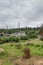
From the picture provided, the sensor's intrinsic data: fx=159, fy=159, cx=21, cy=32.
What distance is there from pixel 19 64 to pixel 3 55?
6.55 m

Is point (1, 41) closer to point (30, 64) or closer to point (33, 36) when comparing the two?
point (33, 36)

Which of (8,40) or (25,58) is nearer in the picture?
(25,58)

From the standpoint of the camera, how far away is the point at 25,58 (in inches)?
808

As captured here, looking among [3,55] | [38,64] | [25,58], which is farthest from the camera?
[3,55]

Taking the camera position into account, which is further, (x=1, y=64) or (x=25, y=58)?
(x=25, y=58)

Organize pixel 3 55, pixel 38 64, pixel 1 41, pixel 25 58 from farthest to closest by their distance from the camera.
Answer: pixel 1 41 < pixel 3 55 < pixel 25 58 < pixel 38 64

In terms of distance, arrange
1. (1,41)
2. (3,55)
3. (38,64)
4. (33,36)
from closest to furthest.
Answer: (38,64)
(3,55)
(1,41)
(33,36)

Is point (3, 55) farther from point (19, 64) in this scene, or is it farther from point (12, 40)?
point (12, 40)

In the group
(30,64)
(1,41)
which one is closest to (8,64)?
(30,64)

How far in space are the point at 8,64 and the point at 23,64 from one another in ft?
5.46

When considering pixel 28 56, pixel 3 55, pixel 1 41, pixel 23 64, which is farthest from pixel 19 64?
pixel 1 41

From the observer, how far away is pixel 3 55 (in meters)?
23.5

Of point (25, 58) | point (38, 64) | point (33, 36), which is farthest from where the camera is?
point (33, 36)

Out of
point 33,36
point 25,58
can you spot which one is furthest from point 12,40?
point 25,58
